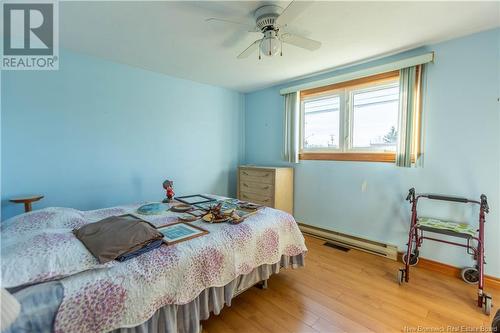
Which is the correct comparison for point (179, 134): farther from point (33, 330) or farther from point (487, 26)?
point (487, 26)

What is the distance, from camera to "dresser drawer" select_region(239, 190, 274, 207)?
340 cm

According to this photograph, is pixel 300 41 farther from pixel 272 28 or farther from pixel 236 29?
pixel 236 29

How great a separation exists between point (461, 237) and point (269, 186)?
2.14 m

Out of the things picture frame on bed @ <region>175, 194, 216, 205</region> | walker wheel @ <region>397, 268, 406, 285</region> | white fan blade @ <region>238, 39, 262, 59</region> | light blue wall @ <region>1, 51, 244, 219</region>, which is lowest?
walker wheel @ <region>397, 268, 406, 285</region>

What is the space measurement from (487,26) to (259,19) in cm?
205

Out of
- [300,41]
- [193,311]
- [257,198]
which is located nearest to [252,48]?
[300,41]

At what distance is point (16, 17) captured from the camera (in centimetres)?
191

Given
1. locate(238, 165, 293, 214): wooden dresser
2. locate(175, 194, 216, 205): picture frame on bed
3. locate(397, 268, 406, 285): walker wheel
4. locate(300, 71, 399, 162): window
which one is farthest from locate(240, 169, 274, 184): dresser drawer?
locate(397, 268, 406, 285): walker wheel

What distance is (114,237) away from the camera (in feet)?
4.39

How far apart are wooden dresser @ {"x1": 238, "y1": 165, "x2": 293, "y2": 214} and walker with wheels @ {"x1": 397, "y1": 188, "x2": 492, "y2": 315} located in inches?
62.0

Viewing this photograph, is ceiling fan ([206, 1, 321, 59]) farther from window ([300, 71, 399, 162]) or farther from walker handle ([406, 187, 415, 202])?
walker handle ([406, 187, 415, 202])

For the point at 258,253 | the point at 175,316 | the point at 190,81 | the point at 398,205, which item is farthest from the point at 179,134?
the point at 398,205

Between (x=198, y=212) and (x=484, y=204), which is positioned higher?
(x=484, y=204)

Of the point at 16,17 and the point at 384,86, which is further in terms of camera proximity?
the point at 384,86
